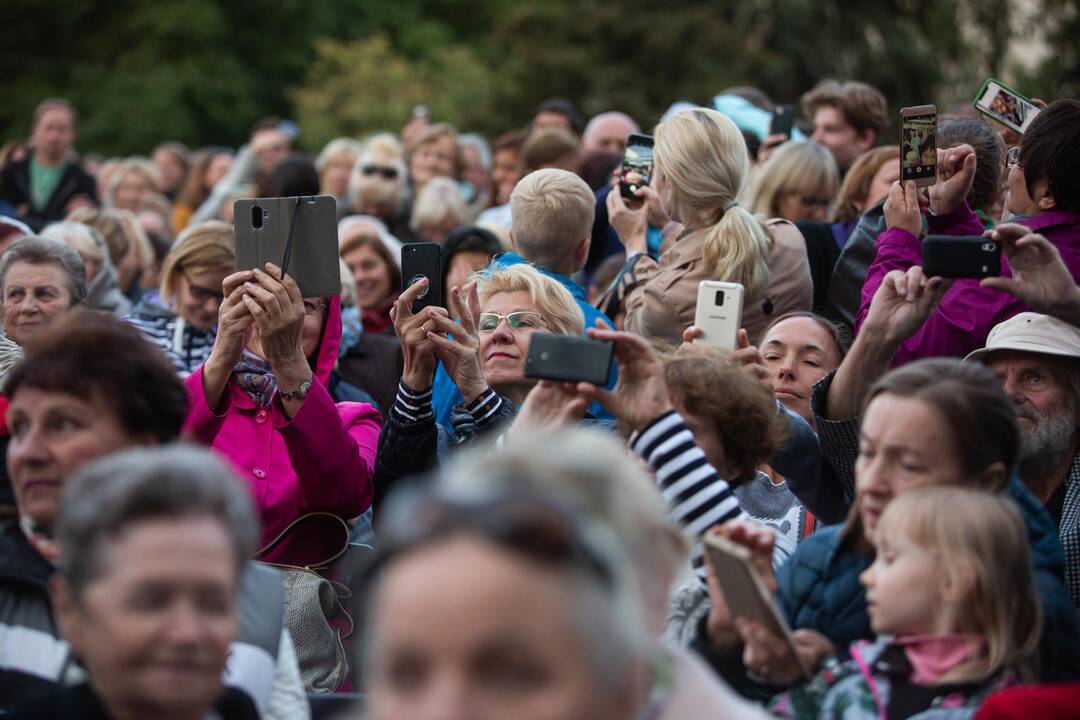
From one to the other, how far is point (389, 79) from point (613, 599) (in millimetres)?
23413

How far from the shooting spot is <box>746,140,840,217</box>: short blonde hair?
7.09 m

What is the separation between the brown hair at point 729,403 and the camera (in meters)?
4.11

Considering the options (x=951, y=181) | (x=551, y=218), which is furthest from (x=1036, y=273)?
(x=551, y=218)

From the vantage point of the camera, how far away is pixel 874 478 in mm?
3389

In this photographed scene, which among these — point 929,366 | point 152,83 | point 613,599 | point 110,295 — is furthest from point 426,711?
point 152,83

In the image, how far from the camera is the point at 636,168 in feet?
21.9

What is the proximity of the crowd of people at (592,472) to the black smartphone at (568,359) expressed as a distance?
0.04m

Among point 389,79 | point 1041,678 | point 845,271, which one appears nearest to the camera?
point 1041,678

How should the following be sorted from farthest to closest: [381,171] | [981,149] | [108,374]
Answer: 1. [381,171]
2. [981,149]
3. [108,374]

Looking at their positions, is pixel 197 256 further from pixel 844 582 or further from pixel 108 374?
pixel 844 582

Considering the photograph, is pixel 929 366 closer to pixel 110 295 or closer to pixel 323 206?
pixel 323 206

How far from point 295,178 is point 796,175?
11.8 feet

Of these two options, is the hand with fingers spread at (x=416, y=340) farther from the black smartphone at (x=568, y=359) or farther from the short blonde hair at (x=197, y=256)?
the short blonde hair at (x=197, y=256)

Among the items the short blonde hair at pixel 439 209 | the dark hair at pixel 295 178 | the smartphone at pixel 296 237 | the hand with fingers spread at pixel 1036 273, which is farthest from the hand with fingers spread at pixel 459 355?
the dark hair at pixel 295 178
